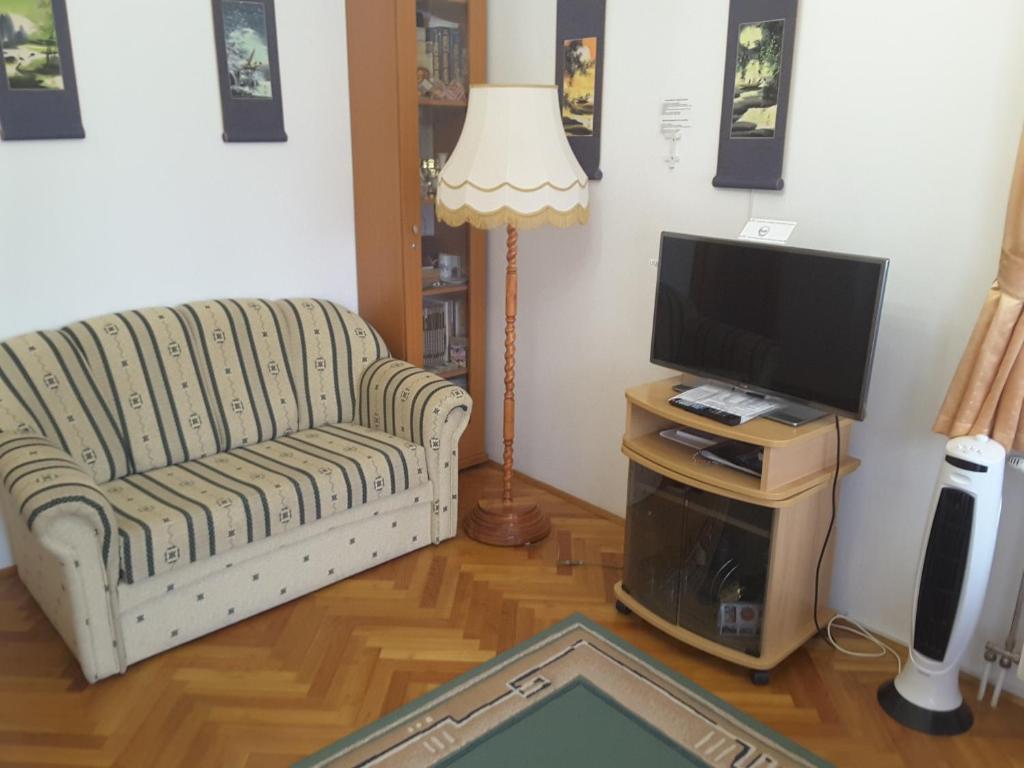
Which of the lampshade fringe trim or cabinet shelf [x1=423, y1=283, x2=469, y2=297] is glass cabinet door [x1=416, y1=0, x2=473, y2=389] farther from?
the lampshade fringe trim

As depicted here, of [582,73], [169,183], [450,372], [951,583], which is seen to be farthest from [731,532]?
[169,183]

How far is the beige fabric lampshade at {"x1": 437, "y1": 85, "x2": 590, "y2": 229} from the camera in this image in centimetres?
265

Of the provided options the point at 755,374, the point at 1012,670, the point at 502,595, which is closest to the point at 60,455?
the point at 502,595

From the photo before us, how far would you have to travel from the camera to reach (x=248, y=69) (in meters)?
3.07

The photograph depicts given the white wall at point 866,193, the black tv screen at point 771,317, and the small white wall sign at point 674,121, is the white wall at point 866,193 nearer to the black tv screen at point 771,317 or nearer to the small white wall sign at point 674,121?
the small white wall sign at point 674,121

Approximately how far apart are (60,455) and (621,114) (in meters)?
Result: 2.12

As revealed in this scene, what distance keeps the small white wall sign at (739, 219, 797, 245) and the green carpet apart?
4.22 ft

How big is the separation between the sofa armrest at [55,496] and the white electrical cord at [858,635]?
210cm

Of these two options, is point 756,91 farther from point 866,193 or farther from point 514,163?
point 514,163

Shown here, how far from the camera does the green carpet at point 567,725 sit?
6.81ft

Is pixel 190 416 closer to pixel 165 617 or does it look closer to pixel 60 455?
pixel 60 455

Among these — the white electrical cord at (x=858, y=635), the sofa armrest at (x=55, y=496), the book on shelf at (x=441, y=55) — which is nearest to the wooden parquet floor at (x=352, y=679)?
the white electrical cord at (x=858, y=635)

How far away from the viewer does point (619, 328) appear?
3.16 meters

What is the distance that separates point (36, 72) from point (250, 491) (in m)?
1.47
